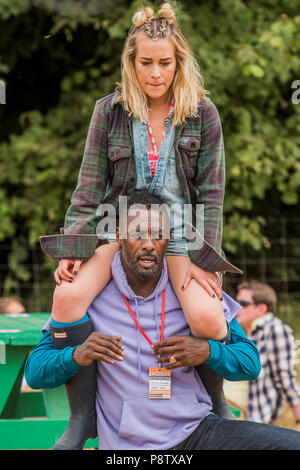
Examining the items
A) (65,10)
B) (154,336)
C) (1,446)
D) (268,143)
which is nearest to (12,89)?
(65,10)

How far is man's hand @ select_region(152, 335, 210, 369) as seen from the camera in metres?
2.40

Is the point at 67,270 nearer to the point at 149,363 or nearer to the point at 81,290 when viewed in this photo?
the point at 81,290

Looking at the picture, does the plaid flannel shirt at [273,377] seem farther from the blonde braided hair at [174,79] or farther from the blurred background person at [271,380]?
the blonde braided hair at [174,79]

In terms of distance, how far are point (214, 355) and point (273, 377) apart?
7.45ft

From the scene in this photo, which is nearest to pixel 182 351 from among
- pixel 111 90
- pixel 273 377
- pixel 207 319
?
pixel 207 319

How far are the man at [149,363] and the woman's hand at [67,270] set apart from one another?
0.14 m

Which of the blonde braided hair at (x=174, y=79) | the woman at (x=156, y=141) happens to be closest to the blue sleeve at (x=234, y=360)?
the woman at (x=156, y=141)

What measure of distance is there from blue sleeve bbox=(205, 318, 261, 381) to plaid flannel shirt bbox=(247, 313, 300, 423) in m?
2.03

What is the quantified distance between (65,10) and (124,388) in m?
5.09

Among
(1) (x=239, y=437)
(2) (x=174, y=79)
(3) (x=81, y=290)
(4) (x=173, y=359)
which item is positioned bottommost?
(1) (x=239, y=437)

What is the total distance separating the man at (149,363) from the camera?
94.8 inches

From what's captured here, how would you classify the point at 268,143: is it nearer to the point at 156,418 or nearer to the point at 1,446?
the point at 1,446

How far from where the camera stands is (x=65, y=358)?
2.41 meters

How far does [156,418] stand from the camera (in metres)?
2.45
